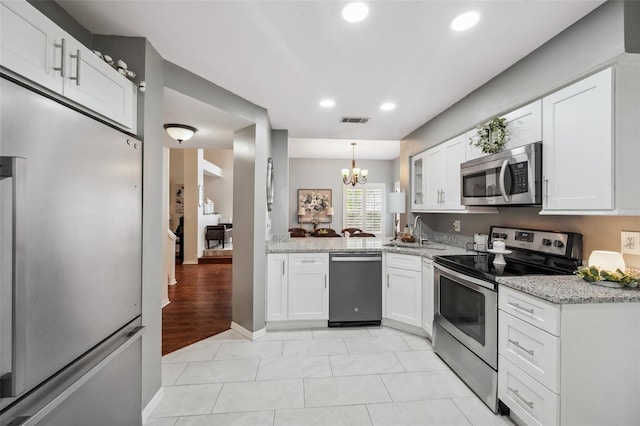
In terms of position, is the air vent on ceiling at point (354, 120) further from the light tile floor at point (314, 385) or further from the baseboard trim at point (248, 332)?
the baseboard trim at point (248, 332)

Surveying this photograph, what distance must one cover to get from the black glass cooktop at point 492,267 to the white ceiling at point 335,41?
5.05 feet

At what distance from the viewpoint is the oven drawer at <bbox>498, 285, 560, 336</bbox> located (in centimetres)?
148

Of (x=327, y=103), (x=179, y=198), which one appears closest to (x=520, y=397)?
(x=327, y=103)

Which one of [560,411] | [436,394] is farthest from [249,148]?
[560,411]

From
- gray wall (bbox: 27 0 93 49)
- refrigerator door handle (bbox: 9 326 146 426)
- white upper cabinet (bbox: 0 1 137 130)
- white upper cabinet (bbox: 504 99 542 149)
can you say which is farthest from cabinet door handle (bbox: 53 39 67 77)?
white upper cabinet (bbox: 504 99 542 149)

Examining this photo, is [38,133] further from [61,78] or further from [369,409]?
[369,409]

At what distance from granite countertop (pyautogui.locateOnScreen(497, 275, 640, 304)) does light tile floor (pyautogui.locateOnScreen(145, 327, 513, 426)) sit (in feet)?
2.96

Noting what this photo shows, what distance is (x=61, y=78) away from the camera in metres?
1.23

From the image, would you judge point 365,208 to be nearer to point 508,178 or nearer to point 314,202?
point 314,202

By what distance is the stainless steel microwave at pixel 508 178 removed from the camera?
76.4 inches

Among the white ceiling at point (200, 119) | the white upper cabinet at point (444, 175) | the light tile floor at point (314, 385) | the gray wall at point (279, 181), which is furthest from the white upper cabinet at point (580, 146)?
the gray wall at point (279, 181)

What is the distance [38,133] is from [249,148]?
2.07 m

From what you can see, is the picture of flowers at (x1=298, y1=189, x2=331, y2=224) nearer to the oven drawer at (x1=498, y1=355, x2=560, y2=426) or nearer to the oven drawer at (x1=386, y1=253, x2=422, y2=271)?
the oven drawer at (x1=386, y1=253, x2=422, y2=271)

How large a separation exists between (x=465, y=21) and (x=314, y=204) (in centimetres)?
677
